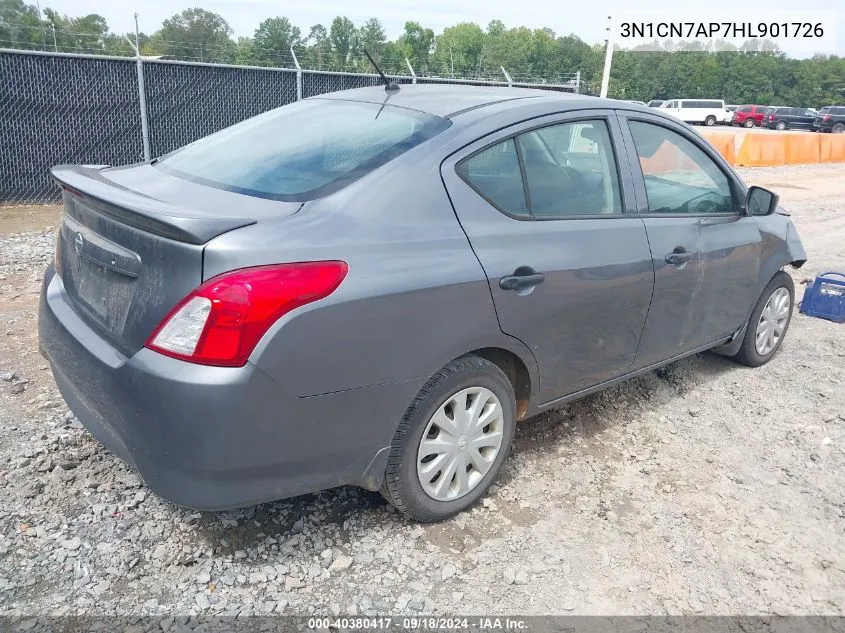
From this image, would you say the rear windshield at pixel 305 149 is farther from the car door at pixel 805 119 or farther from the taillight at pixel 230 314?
the car door at pixel 805 119

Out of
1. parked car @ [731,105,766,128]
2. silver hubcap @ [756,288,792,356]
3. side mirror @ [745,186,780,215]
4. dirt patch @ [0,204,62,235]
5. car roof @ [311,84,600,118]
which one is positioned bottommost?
dirt patch @ [0,204,62,235]

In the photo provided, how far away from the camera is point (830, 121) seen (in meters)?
41.3

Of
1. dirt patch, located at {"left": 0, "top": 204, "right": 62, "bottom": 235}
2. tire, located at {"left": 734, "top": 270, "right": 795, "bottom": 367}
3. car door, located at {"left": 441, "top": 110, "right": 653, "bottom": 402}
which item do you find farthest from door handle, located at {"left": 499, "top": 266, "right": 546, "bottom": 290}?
dirt patch, located at {"left": 0, "top": 204, "right": 62, "bottom": 235}

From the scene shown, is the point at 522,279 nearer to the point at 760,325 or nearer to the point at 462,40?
the point at 760,325

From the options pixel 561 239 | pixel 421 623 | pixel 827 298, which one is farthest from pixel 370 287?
pixel 827 298

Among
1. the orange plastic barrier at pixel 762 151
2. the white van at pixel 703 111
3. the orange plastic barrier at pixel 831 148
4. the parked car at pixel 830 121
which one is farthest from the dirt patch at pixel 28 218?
the white van at pixel 703 111

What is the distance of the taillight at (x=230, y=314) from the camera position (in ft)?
7.18

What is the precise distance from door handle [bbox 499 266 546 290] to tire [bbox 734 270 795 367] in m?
2.35

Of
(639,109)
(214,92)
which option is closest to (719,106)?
(214,92)

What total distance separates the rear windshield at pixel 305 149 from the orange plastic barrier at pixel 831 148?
22862 mm

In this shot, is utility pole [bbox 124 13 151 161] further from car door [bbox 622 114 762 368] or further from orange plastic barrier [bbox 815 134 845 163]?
orange plastic barrier [bbox 815 134 845 163]

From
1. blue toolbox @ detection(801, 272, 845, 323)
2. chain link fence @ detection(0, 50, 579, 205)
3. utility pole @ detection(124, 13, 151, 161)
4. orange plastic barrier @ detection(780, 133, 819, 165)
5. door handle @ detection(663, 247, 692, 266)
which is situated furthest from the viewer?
orange plastic barrier @ detection(780, 133, 819, 165)

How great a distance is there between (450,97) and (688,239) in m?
1.46

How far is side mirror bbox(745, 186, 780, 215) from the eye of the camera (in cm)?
422
